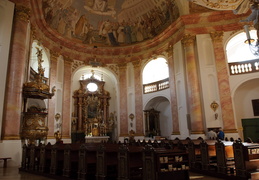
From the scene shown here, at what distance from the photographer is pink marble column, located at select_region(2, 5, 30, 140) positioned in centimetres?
904

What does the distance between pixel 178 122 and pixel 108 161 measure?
365 inches

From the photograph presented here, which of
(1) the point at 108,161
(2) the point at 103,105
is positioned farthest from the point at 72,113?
(1) the point at 108,161

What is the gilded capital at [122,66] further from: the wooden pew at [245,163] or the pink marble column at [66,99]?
the wooden pew at [245,163]

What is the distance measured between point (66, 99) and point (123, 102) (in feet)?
14.1

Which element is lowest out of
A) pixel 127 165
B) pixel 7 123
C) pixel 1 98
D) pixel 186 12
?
pixel 127 165

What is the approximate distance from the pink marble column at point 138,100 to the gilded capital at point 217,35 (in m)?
6.05

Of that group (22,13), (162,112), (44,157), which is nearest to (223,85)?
(162,112)

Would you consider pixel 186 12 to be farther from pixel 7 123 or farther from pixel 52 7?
pixel 7 123

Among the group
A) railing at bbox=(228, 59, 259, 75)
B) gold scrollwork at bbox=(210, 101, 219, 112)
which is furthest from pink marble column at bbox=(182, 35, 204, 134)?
railing at bbox=(228, 59, 259, 75)

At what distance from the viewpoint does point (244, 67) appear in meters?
12.8

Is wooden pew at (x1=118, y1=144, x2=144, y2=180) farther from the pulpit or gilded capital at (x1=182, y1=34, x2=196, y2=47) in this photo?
the pulpit

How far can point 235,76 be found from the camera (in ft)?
42.1

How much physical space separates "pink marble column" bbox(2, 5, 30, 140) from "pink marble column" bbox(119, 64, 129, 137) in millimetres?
8805

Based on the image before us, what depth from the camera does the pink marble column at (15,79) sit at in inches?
356
